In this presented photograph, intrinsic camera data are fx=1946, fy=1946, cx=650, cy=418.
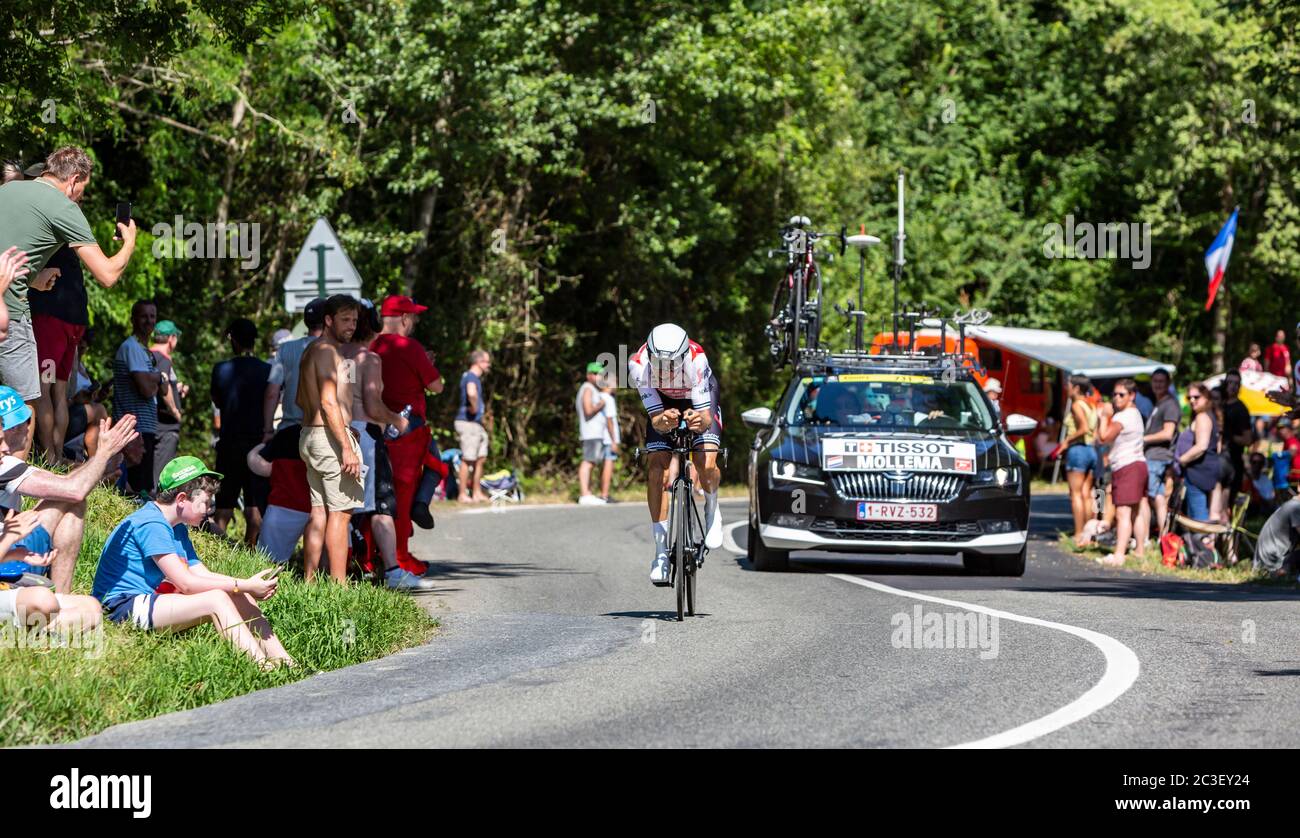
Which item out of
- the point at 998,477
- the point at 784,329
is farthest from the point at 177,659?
the point at 784,329

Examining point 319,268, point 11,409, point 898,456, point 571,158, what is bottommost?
point 898,456

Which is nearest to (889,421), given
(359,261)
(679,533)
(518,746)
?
(679,533)

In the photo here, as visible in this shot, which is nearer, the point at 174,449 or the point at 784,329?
the point at 174,449

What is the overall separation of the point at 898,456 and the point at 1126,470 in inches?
140

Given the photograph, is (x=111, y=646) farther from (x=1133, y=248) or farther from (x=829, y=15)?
(x=1133, y=248)

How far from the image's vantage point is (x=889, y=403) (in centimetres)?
1686

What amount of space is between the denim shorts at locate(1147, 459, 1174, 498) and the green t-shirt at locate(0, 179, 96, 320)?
1143 centimetres

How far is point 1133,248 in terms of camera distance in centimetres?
5375

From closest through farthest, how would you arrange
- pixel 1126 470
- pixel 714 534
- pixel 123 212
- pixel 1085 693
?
pixel 1085 693, pixel 123 212, pixel 714 534, pixel 1126 470

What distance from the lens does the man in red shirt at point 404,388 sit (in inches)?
547

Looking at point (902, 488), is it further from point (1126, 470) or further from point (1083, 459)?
point (1083, 459)

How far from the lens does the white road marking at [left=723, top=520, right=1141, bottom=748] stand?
24.5 ft

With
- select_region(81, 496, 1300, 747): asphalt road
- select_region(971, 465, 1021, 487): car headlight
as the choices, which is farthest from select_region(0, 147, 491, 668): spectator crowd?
select_region(971, 465, 1021, 487): car headlight
